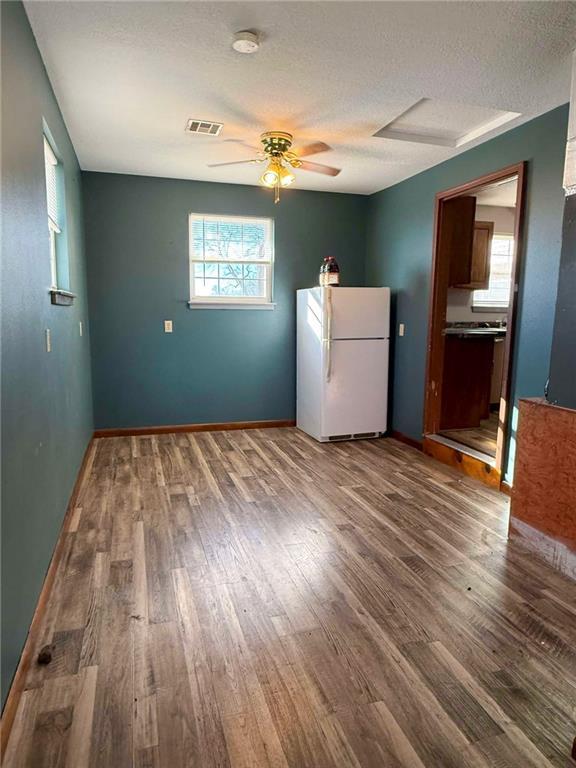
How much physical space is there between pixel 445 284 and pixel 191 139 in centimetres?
235

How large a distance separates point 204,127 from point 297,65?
1028mm

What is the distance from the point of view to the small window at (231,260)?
4793mm

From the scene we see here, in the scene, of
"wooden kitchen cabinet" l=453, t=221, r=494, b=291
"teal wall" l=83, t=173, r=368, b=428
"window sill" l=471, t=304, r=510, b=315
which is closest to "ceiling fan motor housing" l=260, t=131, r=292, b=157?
"teal wall" l=83, t=173, r=368, b=428

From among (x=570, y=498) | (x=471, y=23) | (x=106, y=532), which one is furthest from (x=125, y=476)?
(x=471, y=23)

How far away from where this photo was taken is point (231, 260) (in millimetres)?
4891

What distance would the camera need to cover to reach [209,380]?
492cm

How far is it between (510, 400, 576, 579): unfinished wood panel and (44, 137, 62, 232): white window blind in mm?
2975

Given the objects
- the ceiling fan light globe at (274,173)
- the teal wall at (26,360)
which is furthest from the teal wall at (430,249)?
the teal wall at (26,360)

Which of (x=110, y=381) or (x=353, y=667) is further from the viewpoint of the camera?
(x=110, y=381)

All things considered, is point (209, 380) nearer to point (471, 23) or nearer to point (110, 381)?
point (110, 381)

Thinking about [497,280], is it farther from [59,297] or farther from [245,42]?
[59,297]

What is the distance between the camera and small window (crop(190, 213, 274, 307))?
4.79 metres

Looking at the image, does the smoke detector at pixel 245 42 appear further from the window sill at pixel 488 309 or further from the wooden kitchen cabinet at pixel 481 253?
the window sill at pixel 488 309

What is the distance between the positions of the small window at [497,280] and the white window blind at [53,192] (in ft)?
14.1
